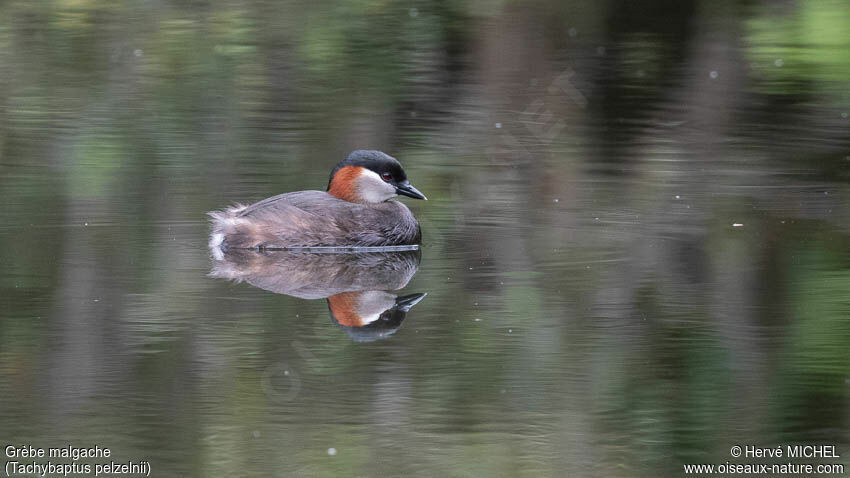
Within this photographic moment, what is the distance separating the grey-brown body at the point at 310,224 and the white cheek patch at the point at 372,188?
0.32ft

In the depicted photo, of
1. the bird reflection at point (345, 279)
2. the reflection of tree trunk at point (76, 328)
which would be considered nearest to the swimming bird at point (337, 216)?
the bird reflection at point (345, 279)

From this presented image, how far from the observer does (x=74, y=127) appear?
11.9 metres

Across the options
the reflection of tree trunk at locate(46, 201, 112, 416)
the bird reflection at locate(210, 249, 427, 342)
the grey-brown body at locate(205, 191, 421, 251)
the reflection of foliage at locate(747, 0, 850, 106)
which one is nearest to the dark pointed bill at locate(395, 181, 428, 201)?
the grey-brown body at locate(205, 191, 421, 251)

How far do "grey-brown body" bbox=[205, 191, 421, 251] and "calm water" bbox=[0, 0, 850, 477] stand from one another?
8.2 inches

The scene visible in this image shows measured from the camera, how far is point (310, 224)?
836 centimetres

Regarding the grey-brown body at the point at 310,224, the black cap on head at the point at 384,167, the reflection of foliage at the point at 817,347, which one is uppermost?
the reflection of foliage at the point at 817,347

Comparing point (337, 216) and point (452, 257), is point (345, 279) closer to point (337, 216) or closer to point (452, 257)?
point (452, 257)

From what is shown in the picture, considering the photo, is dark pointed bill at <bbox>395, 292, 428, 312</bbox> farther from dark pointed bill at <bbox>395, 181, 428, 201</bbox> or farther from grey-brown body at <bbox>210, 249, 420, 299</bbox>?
dark pointed bill at <bbox>395, 181, 428, 201</bbox>

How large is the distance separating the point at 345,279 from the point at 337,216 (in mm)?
1003

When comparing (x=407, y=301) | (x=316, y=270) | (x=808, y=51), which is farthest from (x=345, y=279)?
(x=808, y=51)

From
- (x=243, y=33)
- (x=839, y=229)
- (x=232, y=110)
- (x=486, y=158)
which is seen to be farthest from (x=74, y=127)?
(x=839, y=229)

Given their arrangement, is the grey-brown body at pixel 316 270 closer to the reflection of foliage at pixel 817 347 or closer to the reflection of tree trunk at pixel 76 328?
the reflection of tree trunk at pixel 76 328

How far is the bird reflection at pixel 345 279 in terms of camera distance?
6.60 metres

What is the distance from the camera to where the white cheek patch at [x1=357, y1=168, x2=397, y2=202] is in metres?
8.73
